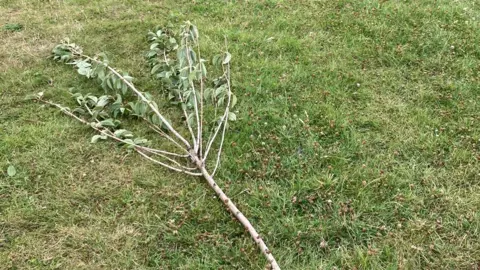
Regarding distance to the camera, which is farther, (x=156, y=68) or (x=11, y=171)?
(x=156, y=68)

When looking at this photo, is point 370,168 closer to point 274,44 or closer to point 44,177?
point 274,44

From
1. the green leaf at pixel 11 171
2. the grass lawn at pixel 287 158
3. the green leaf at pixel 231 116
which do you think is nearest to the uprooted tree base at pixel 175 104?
the green leaf at pixel 231 116

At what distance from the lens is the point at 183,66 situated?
Result: 359cm

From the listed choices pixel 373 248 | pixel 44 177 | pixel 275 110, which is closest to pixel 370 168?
pixel 373 248

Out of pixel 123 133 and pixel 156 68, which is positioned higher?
pixel 156 68

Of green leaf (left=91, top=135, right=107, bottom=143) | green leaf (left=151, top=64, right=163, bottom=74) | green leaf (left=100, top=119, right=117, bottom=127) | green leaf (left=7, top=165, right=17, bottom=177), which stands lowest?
green leaf (left=7, top=165, right=17, bottom=177)

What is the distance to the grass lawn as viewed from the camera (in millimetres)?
2514

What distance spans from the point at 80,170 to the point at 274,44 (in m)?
2.17

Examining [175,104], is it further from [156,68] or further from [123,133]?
[123,133]

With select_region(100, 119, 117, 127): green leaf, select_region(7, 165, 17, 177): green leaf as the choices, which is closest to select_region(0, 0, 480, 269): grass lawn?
select_region(7, 165, 17, 177): green leaf

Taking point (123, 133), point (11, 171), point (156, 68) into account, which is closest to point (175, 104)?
point (156, 68)

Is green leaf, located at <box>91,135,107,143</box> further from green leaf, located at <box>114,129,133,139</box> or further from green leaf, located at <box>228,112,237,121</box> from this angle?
green leaf, located at <box>228,112,237,121</box>

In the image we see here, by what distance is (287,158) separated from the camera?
9.87 feet

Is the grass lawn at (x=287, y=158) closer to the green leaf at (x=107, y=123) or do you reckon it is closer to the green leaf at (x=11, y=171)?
the green leaf at (x=11, y=171)
